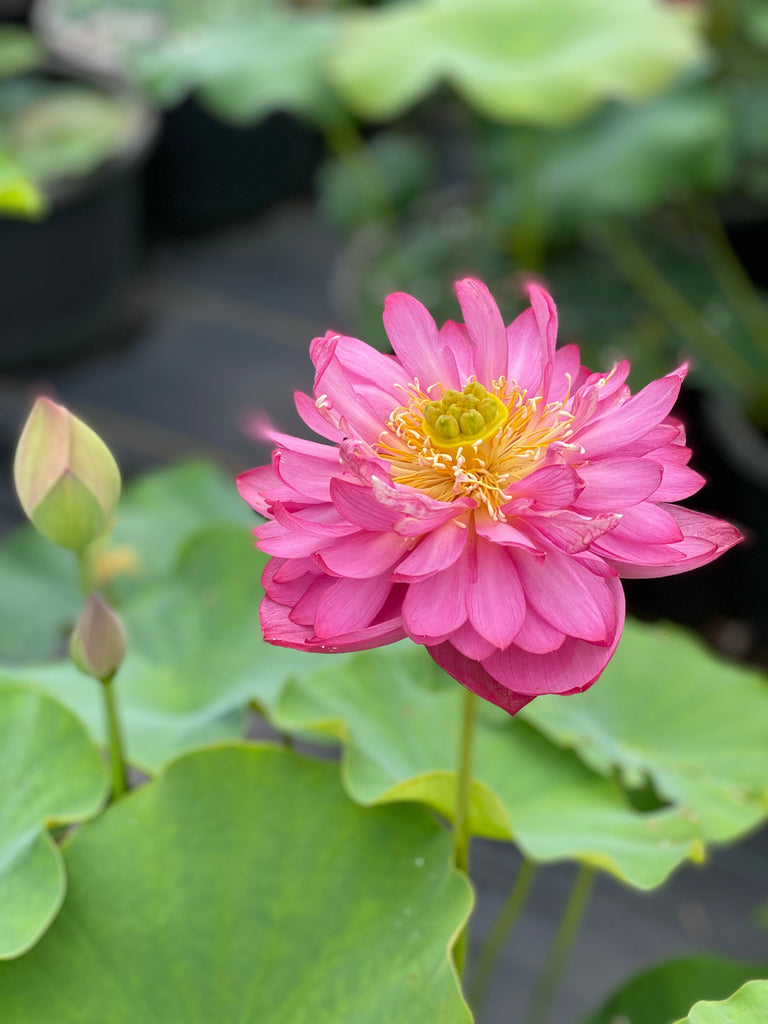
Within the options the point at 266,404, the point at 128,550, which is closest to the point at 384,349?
the point at 266,404

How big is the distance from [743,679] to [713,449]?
0.91 metres

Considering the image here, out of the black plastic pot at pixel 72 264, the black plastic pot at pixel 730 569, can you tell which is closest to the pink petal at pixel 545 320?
the black plastic pot at pixel 730 569

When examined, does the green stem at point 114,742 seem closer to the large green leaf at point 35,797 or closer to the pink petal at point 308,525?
the large green leaf at point 35,797

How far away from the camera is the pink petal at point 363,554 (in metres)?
0.41

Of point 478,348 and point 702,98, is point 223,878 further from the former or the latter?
point 702,98

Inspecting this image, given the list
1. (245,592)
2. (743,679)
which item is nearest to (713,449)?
(743,679)

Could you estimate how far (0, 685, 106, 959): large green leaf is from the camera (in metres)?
0.53

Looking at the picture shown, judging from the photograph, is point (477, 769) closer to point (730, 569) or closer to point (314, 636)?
point (314, 636)

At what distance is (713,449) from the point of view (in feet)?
5.51

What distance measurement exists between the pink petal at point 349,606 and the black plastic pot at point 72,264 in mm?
1600

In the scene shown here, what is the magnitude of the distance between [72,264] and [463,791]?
1639 millimetres

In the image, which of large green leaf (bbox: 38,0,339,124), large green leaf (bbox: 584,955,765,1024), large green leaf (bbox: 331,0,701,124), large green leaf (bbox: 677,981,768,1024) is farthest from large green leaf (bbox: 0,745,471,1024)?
large green leaf (bbox: 38,0,339,124)

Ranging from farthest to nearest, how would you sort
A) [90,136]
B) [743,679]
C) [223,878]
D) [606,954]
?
[90,136] < [606,954] < [743,679] < [223,878]

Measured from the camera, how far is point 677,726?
814mm
